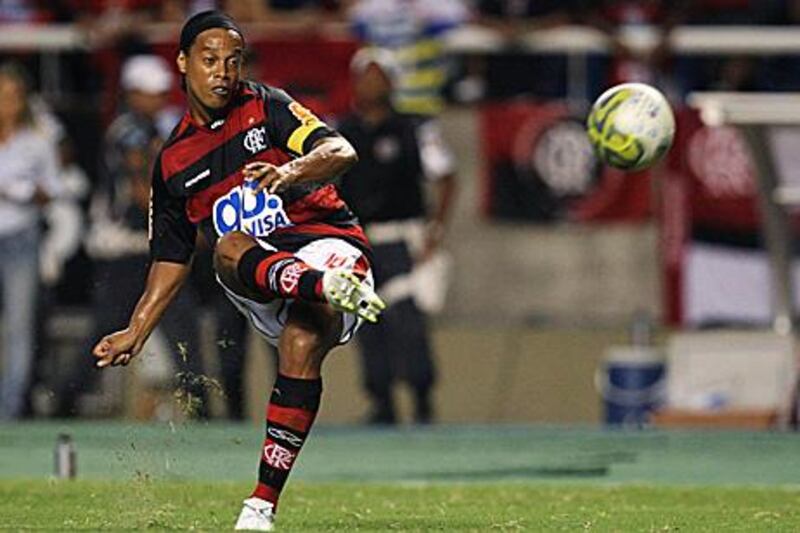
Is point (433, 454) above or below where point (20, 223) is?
below

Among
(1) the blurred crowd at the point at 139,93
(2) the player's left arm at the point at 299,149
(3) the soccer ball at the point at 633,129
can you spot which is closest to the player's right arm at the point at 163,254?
(2) the player's left arm at the point at 299,149

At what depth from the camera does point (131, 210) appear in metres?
18.2

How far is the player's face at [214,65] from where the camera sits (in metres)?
10.4

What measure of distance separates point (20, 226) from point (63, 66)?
6.01ft

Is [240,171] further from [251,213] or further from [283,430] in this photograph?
[283,430]

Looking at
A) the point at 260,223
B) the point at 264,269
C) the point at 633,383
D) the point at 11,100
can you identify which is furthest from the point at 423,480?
the point at 11,100

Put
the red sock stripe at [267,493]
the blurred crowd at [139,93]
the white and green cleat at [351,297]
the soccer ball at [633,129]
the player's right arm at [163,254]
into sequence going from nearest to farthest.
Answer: the white and green cleat at [351,297], the red sock stripe at [267,493], the player's right arm at [163,254], the soccer ball at [633,129], the blurred crowd at [139,93]

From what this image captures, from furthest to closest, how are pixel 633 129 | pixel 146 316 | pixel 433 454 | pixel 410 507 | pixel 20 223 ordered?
pixel 20 223 < pixel 433 454 < pixel 633 129 < pixel 410 507 < pixel 146 316

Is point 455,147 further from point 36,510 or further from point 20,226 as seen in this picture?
point 36,510

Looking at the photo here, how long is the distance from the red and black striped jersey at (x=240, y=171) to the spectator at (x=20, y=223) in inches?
308

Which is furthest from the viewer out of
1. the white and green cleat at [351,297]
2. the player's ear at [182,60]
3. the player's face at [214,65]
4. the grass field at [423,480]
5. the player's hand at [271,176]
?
the grass field at [423,480]

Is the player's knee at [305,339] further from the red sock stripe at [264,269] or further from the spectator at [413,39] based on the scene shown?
the spectator at [413,39]

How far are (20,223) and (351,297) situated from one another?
9.50m

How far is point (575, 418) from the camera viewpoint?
61.7 feet
